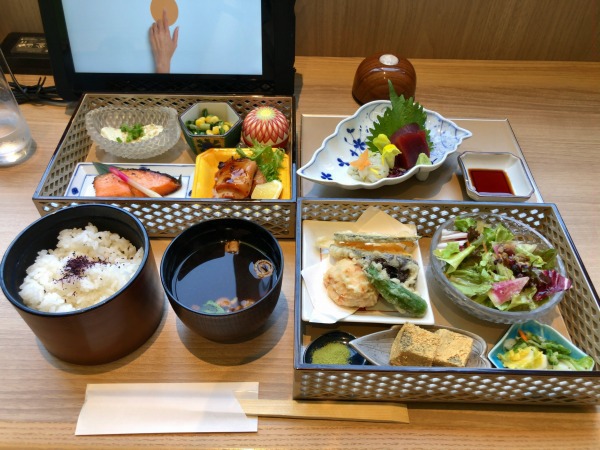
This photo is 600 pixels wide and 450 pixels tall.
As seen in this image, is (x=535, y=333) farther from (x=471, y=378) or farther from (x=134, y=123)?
(x=134, y=123)

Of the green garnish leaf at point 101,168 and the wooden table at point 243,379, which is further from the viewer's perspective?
the green garnish leaf at point 101,168

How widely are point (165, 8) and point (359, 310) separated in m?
0.98

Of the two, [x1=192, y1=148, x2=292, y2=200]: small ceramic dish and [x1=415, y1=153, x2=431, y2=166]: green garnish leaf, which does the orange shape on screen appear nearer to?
[x1=192, y1=148, x2=292, y2=200]: small ceramic dish

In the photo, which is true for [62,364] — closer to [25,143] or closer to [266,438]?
[266,438]

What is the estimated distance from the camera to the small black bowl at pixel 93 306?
2.76 feet

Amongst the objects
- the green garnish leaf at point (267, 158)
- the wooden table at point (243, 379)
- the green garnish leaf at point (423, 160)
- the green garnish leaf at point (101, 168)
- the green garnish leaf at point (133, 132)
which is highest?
the green garnish leaf at point (423, 160)

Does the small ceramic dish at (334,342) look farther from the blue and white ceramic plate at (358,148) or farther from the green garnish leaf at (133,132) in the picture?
the green garnish leaf at (133,132)

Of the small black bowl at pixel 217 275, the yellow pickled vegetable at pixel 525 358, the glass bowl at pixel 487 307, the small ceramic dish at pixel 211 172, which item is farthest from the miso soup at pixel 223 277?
the yellow pickled vegetable at pixel 525 358

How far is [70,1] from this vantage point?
1.36m

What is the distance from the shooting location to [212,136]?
51.6 inches

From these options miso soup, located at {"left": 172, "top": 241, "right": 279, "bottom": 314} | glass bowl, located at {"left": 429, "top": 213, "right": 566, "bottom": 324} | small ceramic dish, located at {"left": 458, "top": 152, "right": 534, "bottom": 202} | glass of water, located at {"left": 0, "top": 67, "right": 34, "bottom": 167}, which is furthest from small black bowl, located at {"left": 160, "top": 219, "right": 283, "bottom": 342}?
glass of water, located at {"left": 0, "top": 67, "right": 34, "bottom": 167}

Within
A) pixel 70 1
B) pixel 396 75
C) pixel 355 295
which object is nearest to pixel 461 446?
pixel 355 295

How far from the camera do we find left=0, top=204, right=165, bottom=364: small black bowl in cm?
84

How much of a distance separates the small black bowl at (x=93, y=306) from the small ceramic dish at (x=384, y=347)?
15.6 inches
